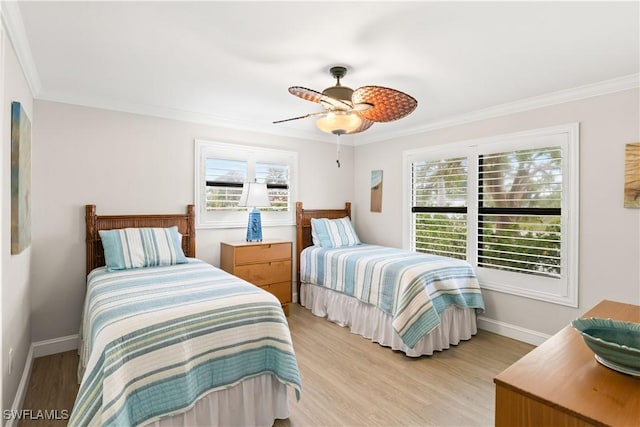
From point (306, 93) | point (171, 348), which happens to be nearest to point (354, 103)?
point (306, 93)

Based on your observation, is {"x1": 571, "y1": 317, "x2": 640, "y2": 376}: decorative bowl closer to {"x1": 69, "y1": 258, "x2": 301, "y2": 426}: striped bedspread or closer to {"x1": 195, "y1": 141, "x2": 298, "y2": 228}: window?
{"x1": 69, "y1": 258, "x2": 301, "y2": 426}: striped bedspread

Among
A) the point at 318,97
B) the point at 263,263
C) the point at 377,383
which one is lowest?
the point at 377,383

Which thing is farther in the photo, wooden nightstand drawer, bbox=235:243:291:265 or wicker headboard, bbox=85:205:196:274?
wooden nightstand drawer, bbox=235:243:291:265

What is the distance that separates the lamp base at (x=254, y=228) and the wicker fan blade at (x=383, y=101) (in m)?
1.96

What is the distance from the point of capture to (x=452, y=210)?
398 cm

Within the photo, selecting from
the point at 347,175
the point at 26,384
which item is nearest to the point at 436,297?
the point at 347,175

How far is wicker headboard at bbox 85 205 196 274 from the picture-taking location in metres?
3.21

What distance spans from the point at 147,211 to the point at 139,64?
1.58m

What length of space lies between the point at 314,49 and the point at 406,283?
6.71 ft

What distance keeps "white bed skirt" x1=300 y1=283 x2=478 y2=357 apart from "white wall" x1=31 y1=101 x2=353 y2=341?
1.53 metres

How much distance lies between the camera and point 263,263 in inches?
153

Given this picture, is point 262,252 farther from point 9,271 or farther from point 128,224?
point 9,271

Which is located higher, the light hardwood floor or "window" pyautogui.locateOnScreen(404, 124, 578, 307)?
"window" pyautogui.locateOnScreen(404, 124, 578, 307)

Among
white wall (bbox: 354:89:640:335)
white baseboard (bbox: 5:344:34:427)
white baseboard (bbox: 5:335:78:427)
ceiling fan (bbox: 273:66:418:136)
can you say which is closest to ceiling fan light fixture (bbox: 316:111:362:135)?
ceiling fan (bbox: 273:66:418:136)
